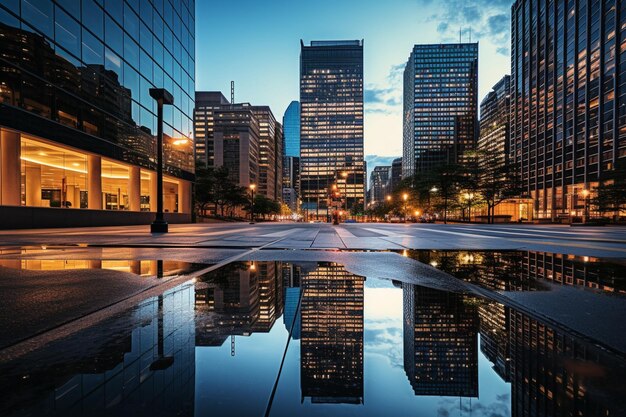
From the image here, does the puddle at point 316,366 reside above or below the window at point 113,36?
below

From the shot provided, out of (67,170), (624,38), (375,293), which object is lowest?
(375,293)

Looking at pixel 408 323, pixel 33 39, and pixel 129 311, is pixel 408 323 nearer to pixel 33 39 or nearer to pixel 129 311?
pixel 129 311

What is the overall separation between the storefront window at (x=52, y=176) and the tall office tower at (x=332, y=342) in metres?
24.8

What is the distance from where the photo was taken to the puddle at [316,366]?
5.05 feet

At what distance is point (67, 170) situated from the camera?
24.8 m

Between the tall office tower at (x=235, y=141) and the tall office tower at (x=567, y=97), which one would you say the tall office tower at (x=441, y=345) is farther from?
the tall office tower at (x=235, y=141)

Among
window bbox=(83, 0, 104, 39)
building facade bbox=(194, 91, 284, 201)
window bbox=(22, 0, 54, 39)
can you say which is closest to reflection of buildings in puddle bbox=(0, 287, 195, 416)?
window bbox=(22, 0, 54, 39)

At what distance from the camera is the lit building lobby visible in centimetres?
1947

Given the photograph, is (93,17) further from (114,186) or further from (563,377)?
(563,377)

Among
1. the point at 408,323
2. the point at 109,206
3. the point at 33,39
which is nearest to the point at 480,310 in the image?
the point at 408,323

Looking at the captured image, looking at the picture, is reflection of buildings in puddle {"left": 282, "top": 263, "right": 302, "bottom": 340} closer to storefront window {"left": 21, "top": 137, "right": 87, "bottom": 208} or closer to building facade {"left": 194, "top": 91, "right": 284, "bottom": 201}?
storefront window {"left": 21, "top": 137, "right": 87, "bottom": 208}

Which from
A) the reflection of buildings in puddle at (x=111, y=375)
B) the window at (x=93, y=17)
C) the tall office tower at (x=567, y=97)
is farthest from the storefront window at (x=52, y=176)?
the tall office tower at (x=567, y=97)

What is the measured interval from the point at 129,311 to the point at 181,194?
42162 mm

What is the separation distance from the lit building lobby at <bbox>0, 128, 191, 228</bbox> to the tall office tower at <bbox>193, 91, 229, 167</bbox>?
131 m
